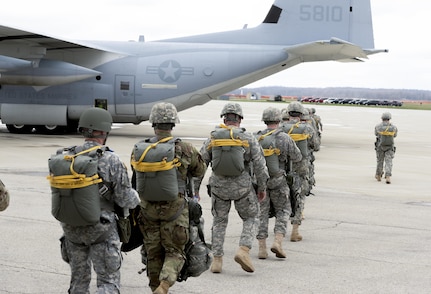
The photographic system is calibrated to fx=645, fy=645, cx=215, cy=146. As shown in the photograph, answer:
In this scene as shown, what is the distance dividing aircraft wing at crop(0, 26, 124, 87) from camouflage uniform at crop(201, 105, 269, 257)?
622 inches

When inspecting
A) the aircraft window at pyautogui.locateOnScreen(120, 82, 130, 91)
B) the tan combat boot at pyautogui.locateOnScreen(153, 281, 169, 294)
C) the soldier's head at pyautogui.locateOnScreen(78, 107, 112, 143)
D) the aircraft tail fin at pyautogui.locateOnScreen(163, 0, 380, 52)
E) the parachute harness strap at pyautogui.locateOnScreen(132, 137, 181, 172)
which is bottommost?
the tan combat boot at pyautogui.locateOnScreen(153, 281, 169, 294)

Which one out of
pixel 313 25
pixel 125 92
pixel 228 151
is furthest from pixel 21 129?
pixel 228 151

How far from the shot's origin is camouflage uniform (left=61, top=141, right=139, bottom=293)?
5.32 m

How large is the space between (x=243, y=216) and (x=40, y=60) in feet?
56.9

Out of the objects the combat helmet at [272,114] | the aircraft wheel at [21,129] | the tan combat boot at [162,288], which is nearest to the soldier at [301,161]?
the combat helmet at [272,114]

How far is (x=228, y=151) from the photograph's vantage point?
24.0 ft

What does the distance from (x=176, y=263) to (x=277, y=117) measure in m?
3.09

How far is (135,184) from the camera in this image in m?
6.45

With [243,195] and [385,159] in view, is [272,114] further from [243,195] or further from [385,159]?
[385,159]

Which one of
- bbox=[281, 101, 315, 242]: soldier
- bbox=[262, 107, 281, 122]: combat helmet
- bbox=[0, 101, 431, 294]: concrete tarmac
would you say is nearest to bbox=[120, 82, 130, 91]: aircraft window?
bbox=[0, 101, 431, 294]: concrete tarmac

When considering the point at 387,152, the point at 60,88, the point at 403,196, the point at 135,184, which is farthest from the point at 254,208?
the point at 60,88

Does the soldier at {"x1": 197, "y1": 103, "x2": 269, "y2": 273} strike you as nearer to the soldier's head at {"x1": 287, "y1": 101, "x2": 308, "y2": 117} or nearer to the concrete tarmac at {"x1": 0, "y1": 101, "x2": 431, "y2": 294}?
the concrete tarmac at {"x1": 0, "y1": 101, "x2": 431, "y2": 294}

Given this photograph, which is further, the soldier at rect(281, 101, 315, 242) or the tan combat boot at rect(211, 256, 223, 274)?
the soldier at rect(281, 101, 315, 242)

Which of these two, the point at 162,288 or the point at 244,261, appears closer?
the point at 162,288
